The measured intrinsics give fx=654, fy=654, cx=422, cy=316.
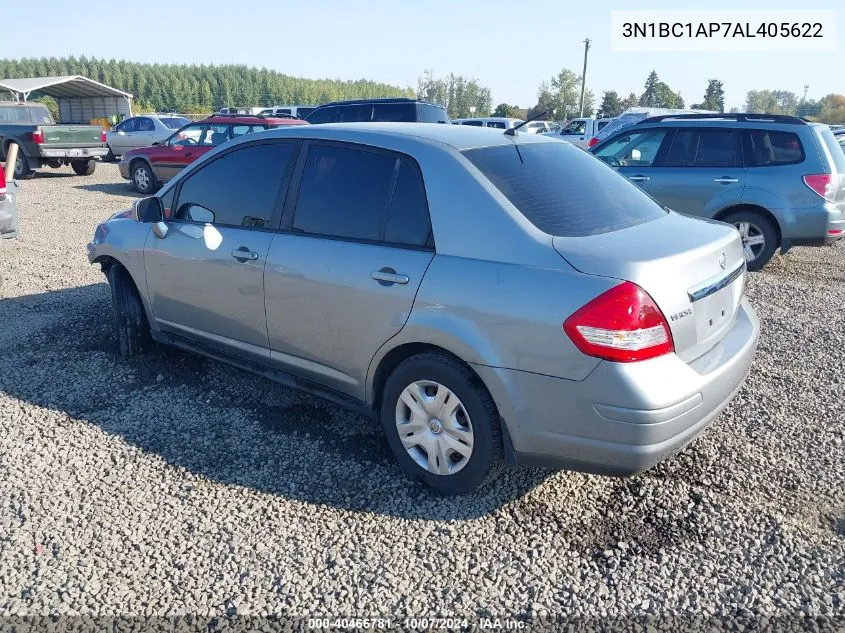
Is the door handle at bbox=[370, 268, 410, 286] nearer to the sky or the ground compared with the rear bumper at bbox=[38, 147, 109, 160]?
nearer to the sky

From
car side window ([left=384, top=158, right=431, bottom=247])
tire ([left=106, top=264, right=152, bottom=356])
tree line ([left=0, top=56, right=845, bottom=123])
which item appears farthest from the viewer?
tree line ([left=0, top=56, right=845, bottom=123])

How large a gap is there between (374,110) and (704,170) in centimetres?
910

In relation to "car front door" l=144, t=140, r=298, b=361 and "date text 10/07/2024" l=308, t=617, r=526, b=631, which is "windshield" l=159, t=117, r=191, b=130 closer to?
"car front door" l=144, t=140, r=298, b=361

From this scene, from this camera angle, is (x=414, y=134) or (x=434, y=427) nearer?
(x=434, y=427)

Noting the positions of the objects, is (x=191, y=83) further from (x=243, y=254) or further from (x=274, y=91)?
(x=243, y=254)

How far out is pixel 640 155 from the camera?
8.50 metres

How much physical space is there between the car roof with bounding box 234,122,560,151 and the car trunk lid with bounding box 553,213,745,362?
859mm

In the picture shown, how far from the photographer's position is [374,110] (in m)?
15.2

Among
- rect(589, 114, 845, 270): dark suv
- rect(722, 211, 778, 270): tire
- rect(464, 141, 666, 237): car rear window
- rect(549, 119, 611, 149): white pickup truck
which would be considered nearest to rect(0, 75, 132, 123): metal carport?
rect(549, 119, 611, 149): white pickup truck

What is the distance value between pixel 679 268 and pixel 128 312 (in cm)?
386

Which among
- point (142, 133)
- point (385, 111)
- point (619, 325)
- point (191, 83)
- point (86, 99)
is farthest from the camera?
point (191, 83)

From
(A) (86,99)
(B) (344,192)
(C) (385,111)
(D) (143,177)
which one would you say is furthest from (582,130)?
(A) (86,99)

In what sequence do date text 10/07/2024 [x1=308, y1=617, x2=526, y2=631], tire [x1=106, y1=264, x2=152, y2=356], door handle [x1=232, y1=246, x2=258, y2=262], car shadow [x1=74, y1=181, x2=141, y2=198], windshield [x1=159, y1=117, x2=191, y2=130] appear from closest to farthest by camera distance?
date text 10/07/2024 [x1=308, y1=617, x2=526, y2=631]
door handle [x1=232, y1=246, x2=258, y2=262]
tire [x1=106, y1=264, x2=152, y2=356]
car shadow [x1=74, y1=181, x2=141, y2=198]
windshield [x1=159, y1=117, x2=191, y2=130]

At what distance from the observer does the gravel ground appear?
259 cm
